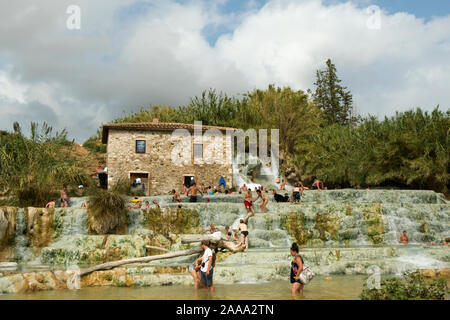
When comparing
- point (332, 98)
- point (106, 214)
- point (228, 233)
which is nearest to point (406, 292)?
point (228, 233)

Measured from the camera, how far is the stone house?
1137 inches

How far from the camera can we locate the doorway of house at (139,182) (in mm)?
28264

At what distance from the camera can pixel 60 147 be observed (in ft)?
76.9

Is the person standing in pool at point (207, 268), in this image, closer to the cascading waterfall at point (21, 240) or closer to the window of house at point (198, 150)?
the cascading waterfall at point (21, 240)

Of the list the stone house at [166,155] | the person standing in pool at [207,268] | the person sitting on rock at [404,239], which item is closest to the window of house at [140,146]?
the stone house at [166,155]

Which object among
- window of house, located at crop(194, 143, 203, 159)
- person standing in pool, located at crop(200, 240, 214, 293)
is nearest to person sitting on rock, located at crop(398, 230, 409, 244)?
person standing in pool, located at crop(200, 240, 214, 293)

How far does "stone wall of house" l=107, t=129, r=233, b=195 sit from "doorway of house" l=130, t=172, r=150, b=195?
7.8 inches

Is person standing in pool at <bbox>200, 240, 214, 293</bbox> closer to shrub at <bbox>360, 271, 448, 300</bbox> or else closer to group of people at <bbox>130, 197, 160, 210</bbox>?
shrub at <bbox>360, 271, 448, 300</bbox>

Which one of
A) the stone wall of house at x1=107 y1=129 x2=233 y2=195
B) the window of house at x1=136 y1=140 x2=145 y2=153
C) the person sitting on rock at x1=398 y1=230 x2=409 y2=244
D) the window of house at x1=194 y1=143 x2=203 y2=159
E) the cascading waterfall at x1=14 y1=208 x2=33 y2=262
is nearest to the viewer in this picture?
the cascading waterfall at x1=14 y1=208 x2=33 y2=262

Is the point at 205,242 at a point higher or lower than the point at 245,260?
higher

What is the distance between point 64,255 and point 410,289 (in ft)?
34.6

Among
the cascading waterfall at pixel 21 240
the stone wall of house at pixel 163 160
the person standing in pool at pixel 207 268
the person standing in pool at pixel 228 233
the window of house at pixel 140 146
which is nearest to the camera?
the person standing in pool at pixel 207 268
